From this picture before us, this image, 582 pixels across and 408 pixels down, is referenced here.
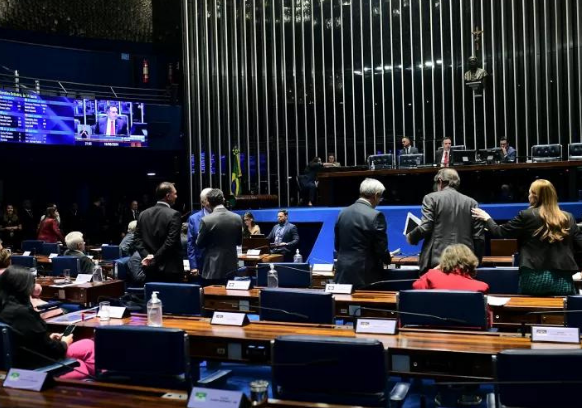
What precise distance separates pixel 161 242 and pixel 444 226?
7.35ft

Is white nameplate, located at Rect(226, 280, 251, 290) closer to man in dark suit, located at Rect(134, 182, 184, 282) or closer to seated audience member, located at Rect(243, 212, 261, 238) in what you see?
man in dark suit, located at Rect(134, 182, 184, 282)

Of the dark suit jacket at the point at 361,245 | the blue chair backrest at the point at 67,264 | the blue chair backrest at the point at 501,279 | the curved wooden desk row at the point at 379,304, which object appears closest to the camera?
the curved wooden desk row at the point at 379,304

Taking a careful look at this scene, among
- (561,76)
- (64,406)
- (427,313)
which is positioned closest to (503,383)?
(427,313)

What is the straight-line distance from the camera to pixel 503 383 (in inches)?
90.0

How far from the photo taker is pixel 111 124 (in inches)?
551

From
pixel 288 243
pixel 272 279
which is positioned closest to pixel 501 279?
pixel 272 279

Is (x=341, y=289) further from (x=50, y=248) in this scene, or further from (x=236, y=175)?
(x=236, y=175)

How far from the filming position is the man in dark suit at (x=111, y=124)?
45.3 ft

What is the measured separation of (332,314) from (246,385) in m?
1.11

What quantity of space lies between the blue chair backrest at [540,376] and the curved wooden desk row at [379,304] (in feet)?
4.42

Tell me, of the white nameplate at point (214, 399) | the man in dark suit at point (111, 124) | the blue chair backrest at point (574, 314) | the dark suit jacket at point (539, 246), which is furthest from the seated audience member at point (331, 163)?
the white nameplate at point (214, 399)

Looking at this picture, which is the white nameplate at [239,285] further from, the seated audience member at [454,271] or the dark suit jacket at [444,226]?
the seated audience member at [454,271]

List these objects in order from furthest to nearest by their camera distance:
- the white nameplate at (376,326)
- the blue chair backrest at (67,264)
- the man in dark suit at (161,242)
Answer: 1. the blue chair backrest at (67,264)
2. the man in dark suit at (161,242)
3. the white nameplate at (376,326)

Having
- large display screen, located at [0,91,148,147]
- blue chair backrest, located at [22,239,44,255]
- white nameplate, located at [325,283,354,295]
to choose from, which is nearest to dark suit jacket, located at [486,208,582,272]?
white nameplate, located at [325,283,354,295]
